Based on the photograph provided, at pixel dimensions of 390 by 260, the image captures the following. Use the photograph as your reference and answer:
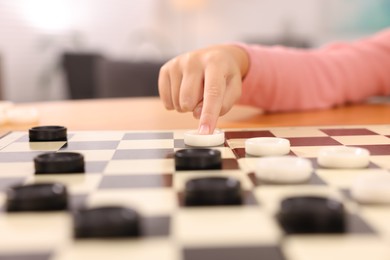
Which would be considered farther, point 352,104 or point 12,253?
point 352,104

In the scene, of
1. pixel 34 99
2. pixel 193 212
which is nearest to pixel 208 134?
pixel 193 212

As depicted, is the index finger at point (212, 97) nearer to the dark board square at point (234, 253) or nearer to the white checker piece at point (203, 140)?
the white checker piece at point (203, 140)

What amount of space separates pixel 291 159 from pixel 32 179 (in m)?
0.29

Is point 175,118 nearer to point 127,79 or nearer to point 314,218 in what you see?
point 314,218

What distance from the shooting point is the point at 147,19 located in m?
6.19

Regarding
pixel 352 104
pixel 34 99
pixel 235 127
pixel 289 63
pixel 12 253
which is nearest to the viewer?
pixel 12 253

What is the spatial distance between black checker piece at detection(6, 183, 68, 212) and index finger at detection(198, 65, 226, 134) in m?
0.38

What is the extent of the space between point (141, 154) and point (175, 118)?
494mm

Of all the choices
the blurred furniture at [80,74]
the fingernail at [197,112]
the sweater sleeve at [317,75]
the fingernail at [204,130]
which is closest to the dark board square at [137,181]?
the fingernail at [204,130]

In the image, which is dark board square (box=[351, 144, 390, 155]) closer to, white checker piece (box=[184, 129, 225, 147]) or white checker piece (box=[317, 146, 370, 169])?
white checker piece (box=[317, 146, 370, 169])

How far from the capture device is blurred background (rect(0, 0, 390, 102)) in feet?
13.1

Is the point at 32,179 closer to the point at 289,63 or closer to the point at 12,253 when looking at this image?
the point at 12,253

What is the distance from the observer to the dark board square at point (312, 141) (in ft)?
2.79

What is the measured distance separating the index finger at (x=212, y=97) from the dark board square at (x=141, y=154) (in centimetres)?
9
